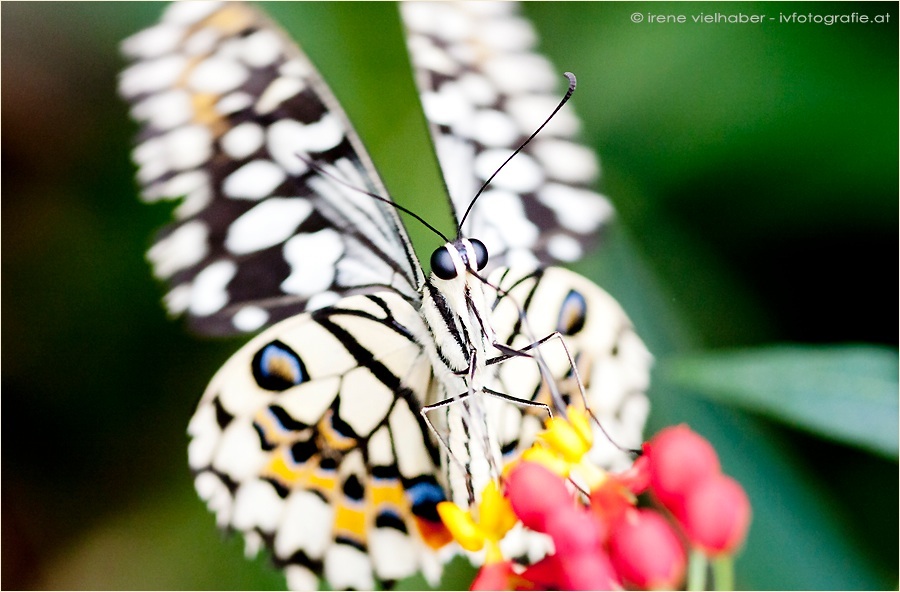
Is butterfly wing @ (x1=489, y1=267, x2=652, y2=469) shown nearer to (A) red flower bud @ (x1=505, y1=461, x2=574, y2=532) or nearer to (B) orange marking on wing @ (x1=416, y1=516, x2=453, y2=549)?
(B) orange marking on wing @ (x1=416, y1=516, x2=453, y2=549)

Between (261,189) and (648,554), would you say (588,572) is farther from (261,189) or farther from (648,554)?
(261,189)

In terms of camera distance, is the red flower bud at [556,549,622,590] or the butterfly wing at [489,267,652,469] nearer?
the red flower bud at [556,549,622,590]

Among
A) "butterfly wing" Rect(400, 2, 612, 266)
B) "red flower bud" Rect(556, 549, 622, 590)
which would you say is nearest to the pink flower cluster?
"red flower bud" Rect(556, 549, 622, 590)

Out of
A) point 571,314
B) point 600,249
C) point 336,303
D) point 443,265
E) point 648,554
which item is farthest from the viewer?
point 600,249

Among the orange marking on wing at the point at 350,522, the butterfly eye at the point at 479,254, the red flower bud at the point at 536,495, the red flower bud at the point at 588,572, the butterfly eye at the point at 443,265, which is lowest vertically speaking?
the orange marking on wing at the point at 350,522

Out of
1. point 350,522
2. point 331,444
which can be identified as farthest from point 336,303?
point 350,522

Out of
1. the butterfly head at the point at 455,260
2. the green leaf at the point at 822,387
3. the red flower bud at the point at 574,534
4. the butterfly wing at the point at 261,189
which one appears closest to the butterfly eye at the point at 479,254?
the butterfly head at the point at 455,260

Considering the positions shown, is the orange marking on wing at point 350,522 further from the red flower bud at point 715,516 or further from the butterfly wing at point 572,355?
the red flower bud at point 715,516
